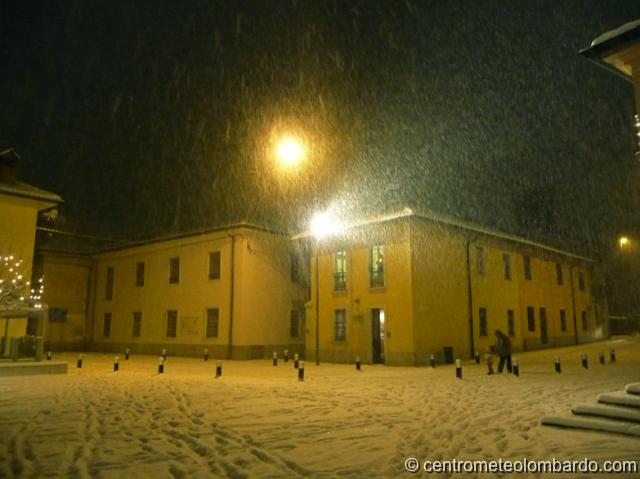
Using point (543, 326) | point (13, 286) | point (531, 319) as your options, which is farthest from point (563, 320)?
point (13, 286)

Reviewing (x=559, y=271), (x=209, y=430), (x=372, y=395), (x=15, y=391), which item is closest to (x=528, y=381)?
(x=372, y=395)

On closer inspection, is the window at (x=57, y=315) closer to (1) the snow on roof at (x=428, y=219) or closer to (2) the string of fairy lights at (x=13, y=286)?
(2) the string of fairy lights at (x=13, y=286)

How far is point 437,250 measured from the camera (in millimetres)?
23453

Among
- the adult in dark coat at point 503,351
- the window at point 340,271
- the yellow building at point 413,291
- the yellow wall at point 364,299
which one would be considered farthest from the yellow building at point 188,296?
the adult in dark coat at point 503,351

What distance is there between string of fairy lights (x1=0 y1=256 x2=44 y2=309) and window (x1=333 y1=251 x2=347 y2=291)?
1301cm

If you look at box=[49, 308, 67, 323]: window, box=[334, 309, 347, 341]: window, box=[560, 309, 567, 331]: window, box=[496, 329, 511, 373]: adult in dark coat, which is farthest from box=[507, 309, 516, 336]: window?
box=[49, 308, 67, 323]: window

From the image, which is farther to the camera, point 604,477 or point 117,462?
point 117,462

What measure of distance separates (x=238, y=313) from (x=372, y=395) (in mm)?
15263

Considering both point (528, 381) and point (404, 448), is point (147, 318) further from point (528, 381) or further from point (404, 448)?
point (404, 448)

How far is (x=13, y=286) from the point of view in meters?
20.2

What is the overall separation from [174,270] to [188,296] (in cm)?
241

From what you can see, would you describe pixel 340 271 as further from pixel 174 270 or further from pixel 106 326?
pixel 106 326

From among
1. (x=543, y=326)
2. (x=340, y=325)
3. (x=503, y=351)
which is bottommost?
(x=503, y=351)

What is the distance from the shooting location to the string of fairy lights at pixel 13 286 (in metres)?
19.0
